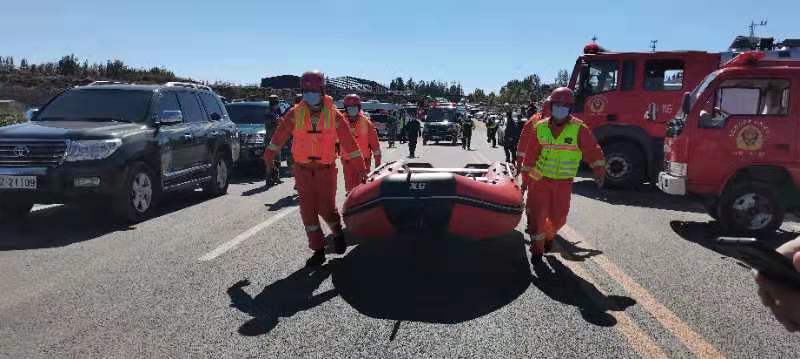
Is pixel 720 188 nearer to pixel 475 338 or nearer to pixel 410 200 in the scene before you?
pixel 410 200

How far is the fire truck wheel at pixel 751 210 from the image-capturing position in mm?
8320

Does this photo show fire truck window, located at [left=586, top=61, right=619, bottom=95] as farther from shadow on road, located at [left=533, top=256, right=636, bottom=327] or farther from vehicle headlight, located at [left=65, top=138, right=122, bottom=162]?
vehicle headlight, located at [left=65, top=138, right=122, bottom=162]

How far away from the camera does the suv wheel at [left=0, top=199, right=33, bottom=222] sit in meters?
8.45

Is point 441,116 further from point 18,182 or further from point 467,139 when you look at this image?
point 18,182

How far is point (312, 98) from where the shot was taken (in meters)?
6.45

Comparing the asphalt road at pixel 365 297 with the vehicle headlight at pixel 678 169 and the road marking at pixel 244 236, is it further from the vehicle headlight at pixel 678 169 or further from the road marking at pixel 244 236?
the vehicle headlight at pixel 678 169

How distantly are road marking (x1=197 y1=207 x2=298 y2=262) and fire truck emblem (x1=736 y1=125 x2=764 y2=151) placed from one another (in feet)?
21.7

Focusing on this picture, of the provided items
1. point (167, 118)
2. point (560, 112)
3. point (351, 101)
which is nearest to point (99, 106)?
point (167, 118)

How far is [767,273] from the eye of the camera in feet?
5.81

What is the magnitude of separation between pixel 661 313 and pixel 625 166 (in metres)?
8.48

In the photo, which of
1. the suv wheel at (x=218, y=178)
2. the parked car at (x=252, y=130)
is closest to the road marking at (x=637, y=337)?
the suv wheel at (x=218, y=178)

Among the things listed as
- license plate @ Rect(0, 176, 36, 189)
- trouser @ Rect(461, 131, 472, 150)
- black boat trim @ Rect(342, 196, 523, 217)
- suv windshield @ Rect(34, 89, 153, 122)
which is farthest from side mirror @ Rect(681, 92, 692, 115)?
trouser @ Rect(461, 131, 472, 150)

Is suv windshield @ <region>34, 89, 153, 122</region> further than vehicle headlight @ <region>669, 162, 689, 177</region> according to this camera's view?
Yes

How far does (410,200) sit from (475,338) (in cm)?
184
